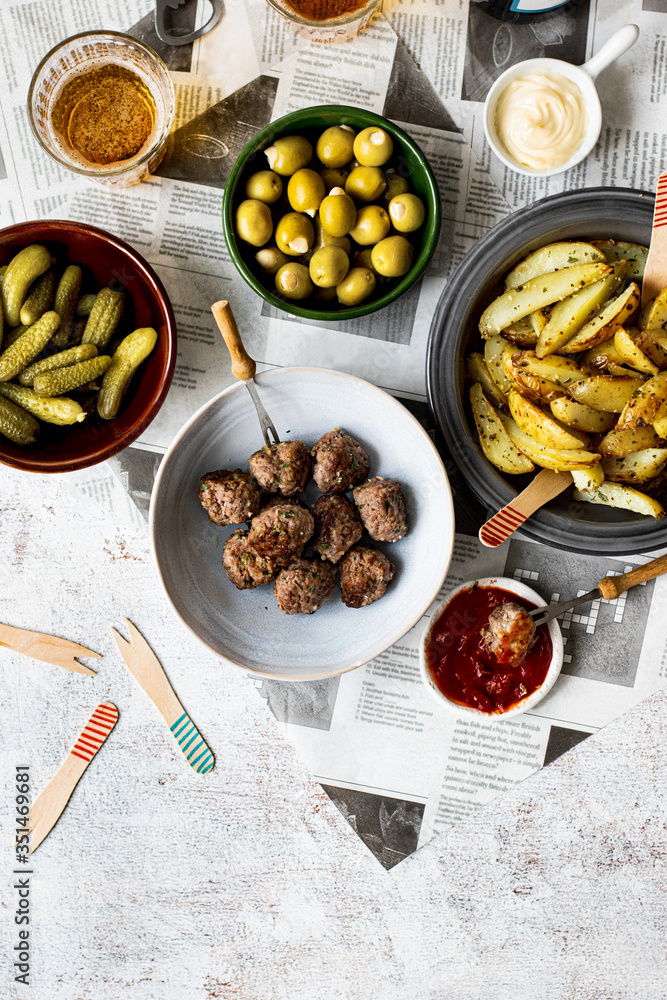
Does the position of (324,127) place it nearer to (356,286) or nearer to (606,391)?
(356,286)

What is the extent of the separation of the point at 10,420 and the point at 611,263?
3.92 feet

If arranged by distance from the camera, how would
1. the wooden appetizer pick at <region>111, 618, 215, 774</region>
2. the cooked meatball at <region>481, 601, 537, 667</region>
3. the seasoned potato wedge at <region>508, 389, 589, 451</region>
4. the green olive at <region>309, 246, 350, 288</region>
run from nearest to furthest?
the seasoned potato wedge at <region>508, 389, 589, 451</region>
the green olive at <region>309, 246, 350, 288</region>
the cooked meatball at <region>481, 601, 537, 667</region>
the wooden appetizer pick at <region>111, 618, 215, 774</region>

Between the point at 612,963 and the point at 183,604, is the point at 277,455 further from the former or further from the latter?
the point at 612,963

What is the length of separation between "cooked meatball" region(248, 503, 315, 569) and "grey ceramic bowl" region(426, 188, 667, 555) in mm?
327

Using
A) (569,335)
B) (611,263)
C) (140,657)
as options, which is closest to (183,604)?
(140,657)

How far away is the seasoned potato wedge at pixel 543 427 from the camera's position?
1190mm

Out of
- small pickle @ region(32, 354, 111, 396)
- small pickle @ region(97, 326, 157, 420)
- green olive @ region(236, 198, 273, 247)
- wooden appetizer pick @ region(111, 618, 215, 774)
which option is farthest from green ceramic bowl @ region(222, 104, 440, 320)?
wooden appetizer pick @ region(111, 618, 215, 774)

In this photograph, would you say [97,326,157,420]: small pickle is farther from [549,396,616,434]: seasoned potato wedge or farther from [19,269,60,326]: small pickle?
[549,396,616,434]: seasoned potato wedge

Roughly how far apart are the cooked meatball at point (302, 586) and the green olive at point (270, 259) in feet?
1.94

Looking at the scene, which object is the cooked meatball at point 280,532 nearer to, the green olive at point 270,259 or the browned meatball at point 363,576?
the browned meatball at point 363,576

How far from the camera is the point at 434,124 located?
1.48 m

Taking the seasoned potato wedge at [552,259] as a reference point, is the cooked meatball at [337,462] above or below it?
below

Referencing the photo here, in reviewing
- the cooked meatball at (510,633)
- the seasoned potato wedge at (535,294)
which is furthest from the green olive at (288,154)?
the cooked meatball at (510,633)

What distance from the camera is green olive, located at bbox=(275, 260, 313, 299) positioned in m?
1.33
